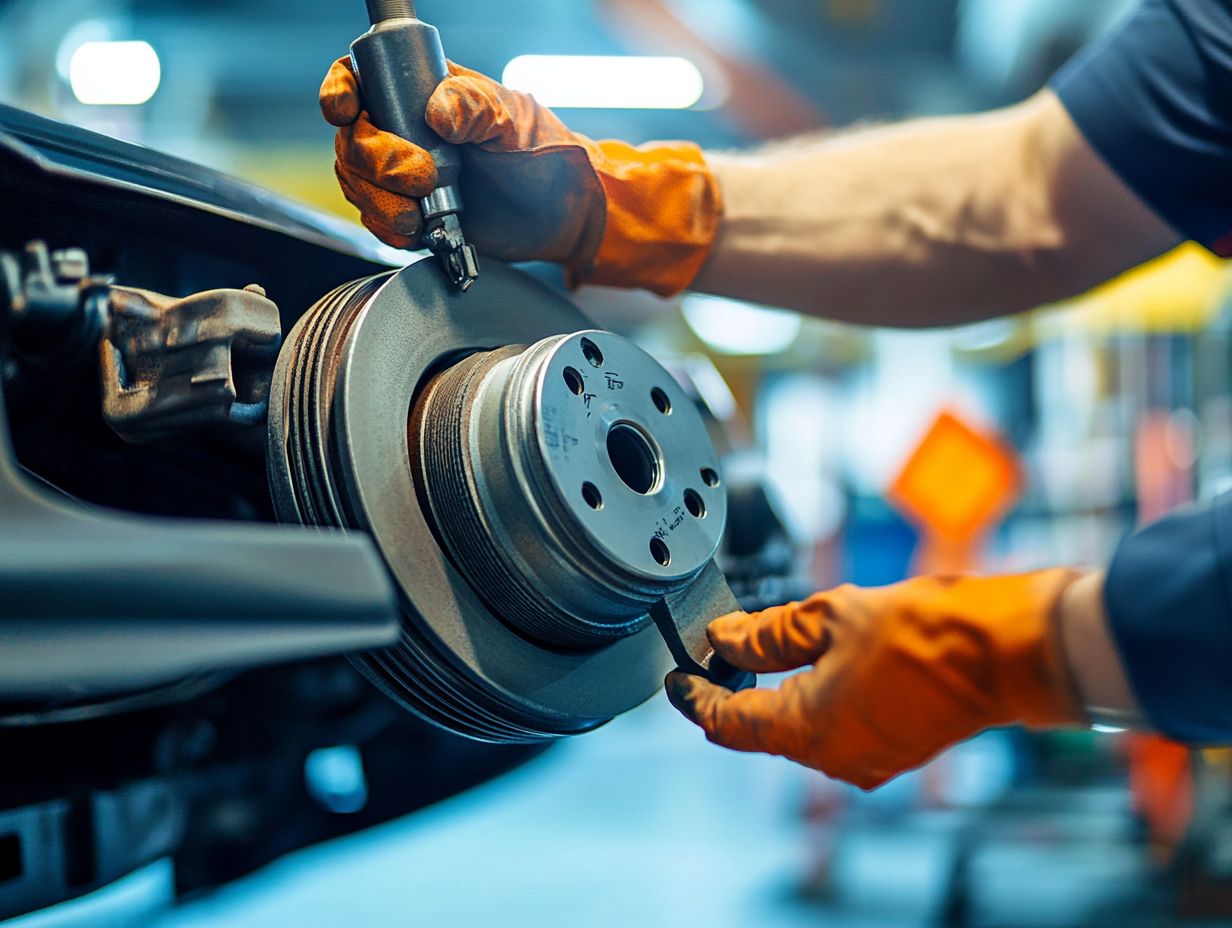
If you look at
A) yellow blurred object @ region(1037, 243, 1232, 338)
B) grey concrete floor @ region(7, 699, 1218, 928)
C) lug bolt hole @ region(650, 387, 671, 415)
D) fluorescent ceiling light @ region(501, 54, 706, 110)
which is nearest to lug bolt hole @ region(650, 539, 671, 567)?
lug bolt hole @ region(650, 387, 671, 415)

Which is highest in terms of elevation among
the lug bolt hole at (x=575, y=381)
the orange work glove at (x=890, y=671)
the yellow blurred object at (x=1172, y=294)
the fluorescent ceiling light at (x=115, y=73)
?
the fluorescent ceiling light at (x=115, y=73)

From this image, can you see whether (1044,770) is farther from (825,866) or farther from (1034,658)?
(1034,658)

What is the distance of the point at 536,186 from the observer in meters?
0.79

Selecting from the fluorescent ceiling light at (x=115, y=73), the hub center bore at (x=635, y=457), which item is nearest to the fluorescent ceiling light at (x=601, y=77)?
the fluorescent ceiling light at (x=115, y=73)

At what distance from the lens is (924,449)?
136 inches

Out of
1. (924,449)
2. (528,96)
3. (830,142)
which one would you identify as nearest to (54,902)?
(528,96)

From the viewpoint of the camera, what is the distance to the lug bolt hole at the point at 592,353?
2.15ft

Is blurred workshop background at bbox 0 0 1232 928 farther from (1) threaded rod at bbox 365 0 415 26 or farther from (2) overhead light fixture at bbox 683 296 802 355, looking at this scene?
(1) threaded rod at bbox 365 0 415 26

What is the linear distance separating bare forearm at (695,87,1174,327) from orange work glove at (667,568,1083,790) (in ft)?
1.46

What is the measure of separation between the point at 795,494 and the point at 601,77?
342 cm

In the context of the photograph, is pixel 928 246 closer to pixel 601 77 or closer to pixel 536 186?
pixel 536 186

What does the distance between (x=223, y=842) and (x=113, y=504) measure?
343 mm

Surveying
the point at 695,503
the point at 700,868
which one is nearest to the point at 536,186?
the point at 695,503

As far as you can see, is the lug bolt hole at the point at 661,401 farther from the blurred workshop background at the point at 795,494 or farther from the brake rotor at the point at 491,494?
the blurred workshop background at the point at 795,494
